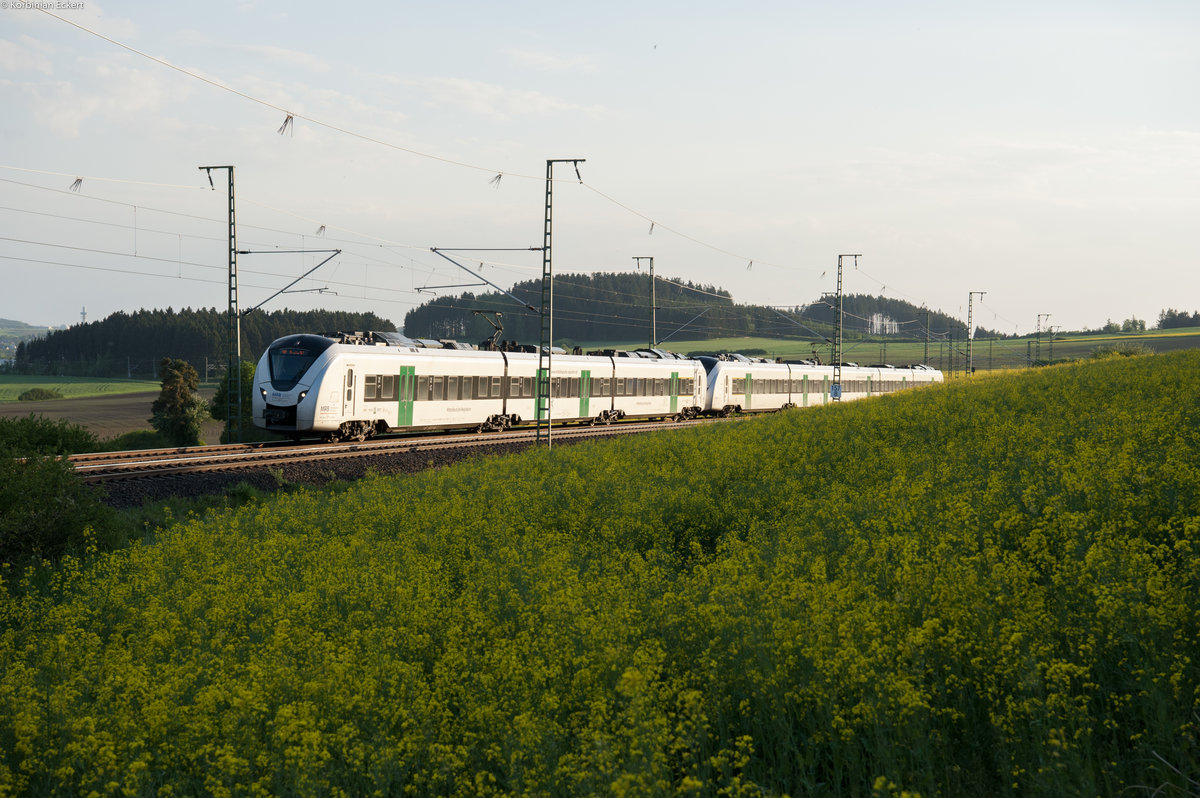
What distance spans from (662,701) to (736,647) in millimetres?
665

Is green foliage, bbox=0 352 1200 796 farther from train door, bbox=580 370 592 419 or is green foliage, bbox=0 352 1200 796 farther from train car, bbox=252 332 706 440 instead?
train door, bbox=580 370 592 419

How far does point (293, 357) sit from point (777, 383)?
1186 inches

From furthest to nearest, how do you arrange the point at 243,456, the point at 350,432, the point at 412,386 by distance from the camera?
the point at 412,386
the point at 350,432
the point at 243,456

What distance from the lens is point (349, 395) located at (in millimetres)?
25031

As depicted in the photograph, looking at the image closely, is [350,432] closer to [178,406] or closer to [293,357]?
[293,357]

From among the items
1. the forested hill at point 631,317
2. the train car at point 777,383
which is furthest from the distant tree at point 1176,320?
the train car at point 777,383

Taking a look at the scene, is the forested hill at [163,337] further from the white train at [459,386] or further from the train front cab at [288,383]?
the train front cab at [288,383]

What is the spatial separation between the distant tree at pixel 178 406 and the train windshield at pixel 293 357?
22.5 m

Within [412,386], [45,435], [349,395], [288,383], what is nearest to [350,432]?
[349,395]

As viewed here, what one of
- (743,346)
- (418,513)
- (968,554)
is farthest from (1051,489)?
(743,346)

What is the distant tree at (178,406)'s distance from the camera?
1758 inches

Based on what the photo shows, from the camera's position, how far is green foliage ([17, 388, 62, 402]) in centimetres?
7500

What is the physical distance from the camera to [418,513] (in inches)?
463

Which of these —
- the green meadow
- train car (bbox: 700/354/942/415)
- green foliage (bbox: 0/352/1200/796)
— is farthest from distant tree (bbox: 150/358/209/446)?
green foliage (bbox: 0/352/1200/796)
